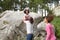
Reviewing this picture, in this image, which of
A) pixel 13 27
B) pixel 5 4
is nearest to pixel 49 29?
pixel 13 27

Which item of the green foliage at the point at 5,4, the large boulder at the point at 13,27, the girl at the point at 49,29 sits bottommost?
the green foliage at the point at 5,4

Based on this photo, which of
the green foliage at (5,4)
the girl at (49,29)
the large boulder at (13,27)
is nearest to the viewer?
the girl at (49,29)

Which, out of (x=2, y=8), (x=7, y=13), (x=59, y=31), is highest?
(x=7, y=13)

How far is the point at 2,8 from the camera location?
94.4 ft

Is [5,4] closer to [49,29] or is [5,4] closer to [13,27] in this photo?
[13,27]

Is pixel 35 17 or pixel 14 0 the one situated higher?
pixel 35 17

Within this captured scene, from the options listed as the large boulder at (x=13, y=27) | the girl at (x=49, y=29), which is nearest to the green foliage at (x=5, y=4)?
the large boulder at (x=13, y=27)

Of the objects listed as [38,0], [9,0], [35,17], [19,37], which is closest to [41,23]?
[35,17]

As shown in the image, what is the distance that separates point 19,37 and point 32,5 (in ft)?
48.8

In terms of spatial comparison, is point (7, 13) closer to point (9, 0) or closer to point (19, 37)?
point (19, 37)

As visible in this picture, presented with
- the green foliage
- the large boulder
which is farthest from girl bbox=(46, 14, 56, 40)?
the green foliage

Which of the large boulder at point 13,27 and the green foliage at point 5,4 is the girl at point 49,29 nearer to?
the large boulder at point 13,27

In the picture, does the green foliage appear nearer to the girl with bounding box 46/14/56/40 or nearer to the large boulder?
the large boulder

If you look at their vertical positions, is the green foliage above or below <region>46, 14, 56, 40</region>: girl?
below
